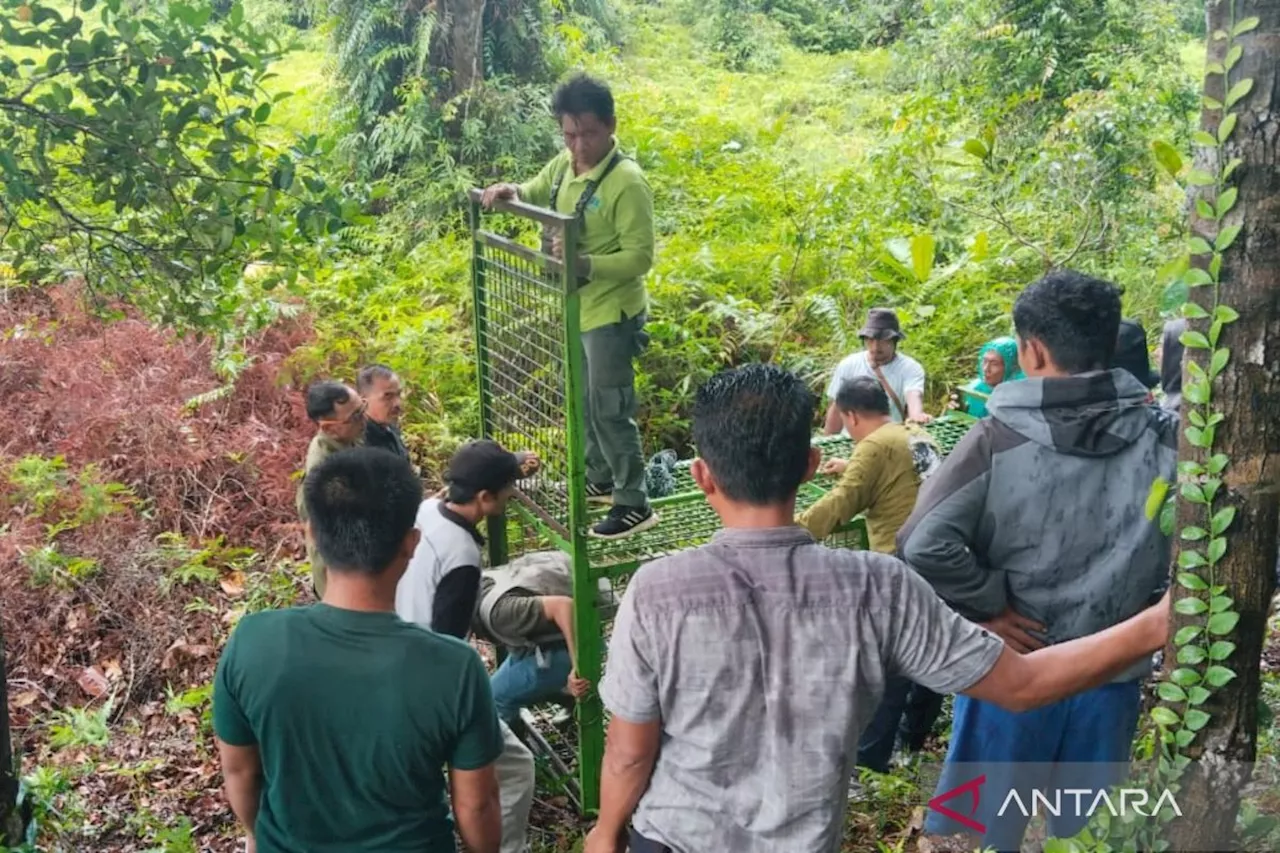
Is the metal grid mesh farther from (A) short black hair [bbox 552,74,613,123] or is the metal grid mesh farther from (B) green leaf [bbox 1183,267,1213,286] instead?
(B) green leaf [bbox 1183,267,1213,286]

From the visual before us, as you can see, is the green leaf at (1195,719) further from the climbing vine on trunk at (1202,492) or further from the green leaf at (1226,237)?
the green leaf at (1226,237)

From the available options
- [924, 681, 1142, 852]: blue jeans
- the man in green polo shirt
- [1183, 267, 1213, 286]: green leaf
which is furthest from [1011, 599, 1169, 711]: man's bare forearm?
the man in green polo shirt

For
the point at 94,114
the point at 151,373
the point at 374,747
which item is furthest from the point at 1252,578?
the point at 151,373

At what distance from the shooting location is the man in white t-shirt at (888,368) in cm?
622

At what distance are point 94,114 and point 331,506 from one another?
2054mm

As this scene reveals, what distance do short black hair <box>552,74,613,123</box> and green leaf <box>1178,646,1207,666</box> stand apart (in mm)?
3038

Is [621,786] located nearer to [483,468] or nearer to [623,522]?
[483,468]

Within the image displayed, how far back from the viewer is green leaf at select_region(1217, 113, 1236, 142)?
193 cm

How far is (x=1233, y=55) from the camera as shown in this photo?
1.91m

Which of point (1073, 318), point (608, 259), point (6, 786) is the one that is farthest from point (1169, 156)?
point (6, 786)

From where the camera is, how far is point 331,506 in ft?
8.61

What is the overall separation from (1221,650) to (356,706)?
5.66 feet

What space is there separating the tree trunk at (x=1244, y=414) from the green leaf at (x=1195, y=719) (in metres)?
0.02

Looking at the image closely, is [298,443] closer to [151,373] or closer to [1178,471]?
[151,373]
